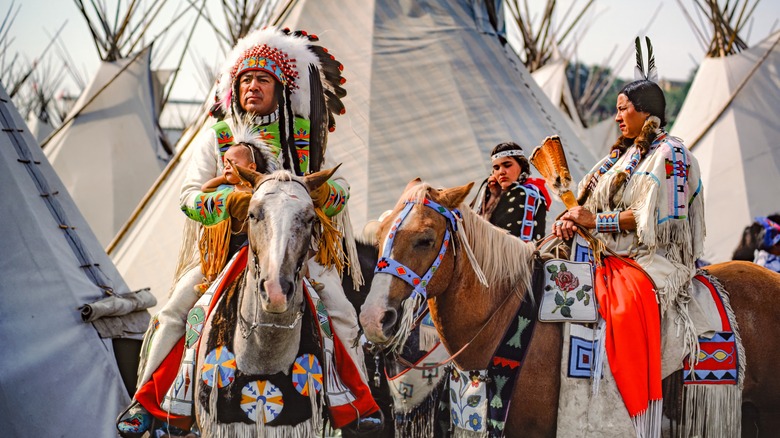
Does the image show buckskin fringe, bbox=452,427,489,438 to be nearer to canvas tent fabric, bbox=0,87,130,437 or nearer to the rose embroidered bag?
the rose embroidered bag

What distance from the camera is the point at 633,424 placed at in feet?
10.9

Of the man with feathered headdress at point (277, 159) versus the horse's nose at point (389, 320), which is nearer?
the horse's nose at point (389, 320)

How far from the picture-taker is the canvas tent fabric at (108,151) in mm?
11523

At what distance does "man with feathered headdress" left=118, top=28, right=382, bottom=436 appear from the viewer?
10.7ft

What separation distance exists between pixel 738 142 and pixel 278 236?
28.7 ft

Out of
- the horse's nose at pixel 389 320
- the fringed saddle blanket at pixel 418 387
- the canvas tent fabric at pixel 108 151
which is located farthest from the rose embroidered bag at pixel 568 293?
the canvas tent fabric at pixel 108 151

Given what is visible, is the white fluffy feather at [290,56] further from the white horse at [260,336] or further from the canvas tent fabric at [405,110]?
the canvas tent fabric at [405,110]

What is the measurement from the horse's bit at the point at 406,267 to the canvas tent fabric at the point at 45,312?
2.32 meters

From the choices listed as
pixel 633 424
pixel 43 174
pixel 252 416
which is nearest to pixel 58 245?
pixel 43 174

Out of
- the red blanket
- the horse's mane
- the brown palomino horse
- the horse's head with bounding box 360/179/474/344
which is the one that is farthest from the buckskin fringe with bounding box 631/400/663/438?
the horse's head with bounding box 360/179/474/344

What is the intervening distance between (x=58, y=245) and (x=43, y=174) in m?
0.51

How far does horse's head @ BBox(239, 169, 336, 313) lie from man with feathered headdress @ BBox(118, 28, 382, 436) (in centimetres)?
17

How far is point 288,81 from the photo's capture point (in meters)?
3.66

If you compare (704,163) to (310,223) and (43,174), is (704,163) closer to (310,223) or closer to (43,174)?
(43,174)
